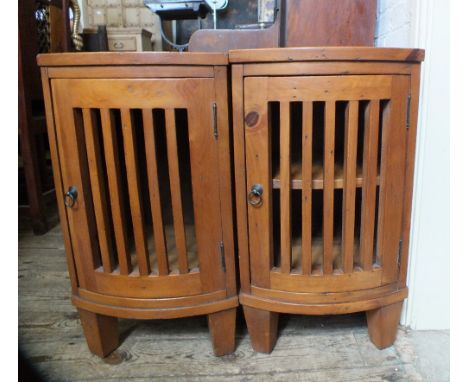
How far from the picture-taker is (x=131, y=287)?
90 cm

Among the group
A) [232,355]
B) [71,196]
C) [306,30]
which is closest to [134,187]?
[71,196]

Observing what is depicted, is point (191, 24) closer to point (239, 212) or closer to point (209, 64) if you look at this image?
point (209, 64)

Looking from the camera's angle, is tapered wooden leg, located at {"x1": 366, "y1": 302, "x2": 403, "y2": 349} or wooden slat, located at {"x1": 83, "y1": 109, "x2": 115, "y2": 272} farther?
tapered wooden leg, located at {"x1": 366, "y1": 302, "x2": 403, "y2": 349}

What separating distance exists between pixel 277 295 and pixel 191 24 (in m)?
0.91

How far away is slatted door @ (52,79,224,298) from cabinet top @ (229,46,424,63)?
0.32 ft

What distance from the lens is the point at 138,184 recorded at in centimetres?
86

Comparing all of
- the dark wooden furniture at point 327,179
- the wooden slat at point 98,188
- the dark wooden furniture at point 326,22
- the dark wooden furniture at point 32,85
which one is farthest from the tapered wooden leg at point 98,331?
the dark wooden furniture at point 32,85

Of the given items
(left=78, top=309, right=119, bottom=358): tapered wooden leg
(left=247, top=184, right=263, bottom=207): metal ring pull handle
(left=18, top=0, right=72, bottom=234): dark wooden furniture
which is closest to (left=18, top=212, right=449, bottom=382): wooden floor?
(left=78, top=309, right=119, bottom=358): tapered wooden leg

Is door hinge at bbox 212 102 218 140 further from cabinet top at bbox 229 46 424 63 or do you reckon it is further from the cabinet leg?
the cabinet leg

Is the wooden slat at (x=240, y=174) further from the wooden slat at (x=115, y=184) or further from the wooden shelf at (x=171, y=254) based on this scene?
the wooden slat at (x=115, y=184)

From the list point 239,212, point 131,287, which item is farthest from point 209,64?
point 131,287

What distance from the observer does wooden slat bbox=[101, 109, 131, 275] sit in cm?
82

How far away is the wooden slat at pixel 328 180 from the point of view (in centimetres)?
81

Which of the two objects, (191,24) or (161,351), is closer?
(161,351)
